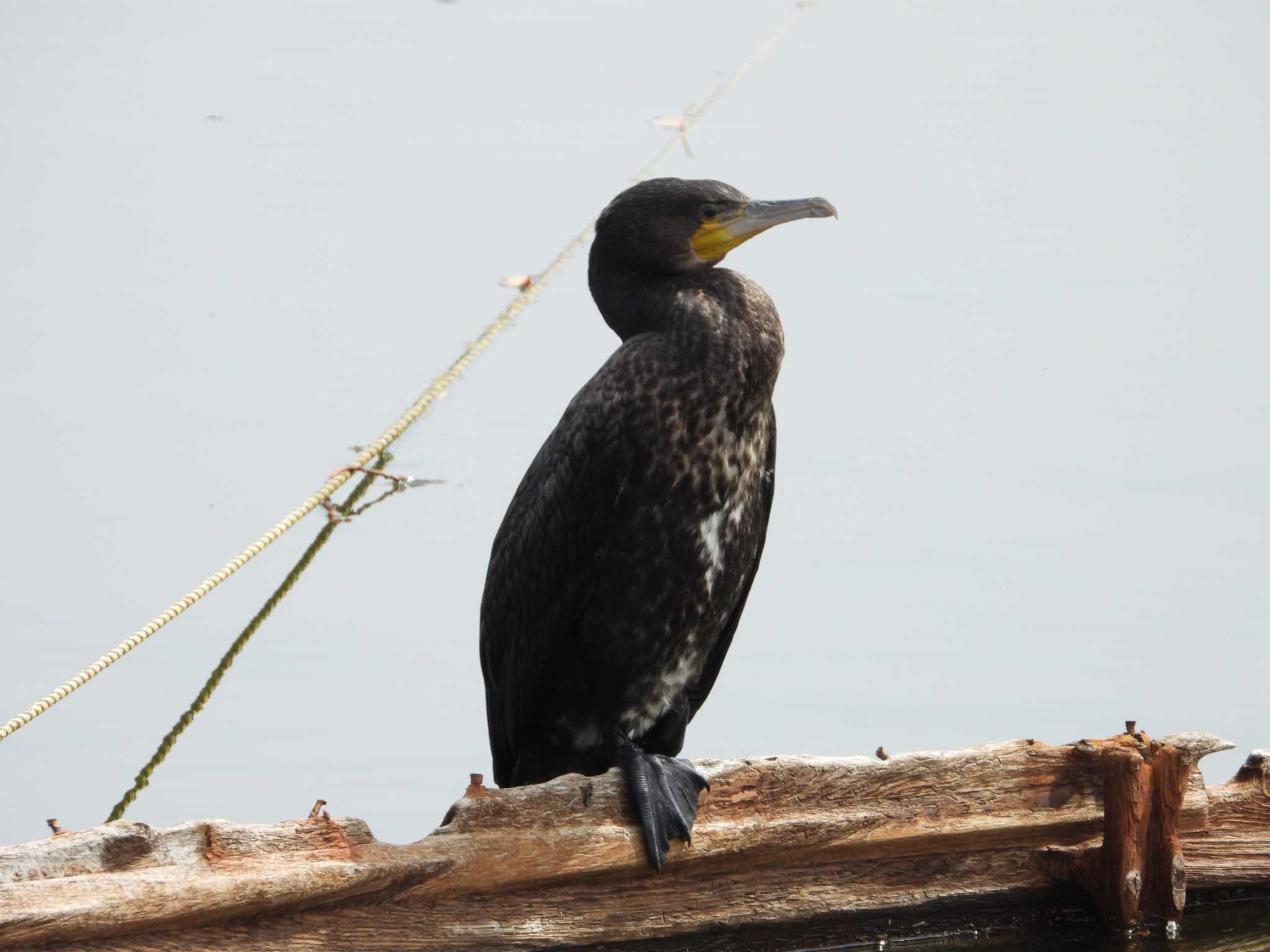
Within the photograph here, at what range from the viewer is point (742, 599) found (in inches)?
143

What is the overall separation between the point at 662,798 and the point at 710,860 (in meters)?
0.17

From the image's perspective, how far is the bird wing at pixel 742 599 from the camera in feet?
11.5

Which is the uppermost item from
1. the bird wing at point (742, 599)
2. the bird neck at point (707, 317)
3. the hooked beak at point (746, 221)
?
the hooked beak at point (746, 221)

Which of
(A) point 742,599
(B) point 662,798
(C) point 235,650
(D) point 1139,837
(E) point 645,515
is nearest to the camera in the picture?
(B) point 662,798

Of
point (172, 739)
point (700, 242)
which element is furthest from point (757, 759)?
point (172, 739)

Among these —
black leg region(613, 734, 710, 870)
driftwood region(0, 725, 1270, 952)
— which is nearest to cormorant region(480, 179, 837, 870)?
black leg region(613, 734, 710, 870)

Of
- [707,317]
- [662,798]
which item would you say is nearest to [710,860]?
[662,798]

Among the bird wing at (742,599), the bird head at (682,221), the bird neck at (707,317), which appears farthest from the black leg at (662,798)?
the bird head at (682,221)

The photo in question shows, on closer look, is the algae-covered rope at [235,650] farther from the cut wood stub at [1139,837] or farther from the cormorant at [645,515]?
the cut wood stub at [1139,837]

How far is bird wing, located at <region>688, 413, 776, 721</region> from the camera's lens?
138 inches

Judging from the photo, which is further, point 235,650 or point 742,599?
point 235,650

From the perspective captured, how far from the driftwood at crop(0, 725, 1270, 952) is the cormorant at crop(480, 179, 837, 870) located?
13 cm

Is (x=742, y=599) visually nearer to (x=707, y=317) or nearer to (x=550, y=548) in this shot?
(x=550, y=548)

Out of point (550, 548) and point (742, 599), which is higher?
point (550, 548)
